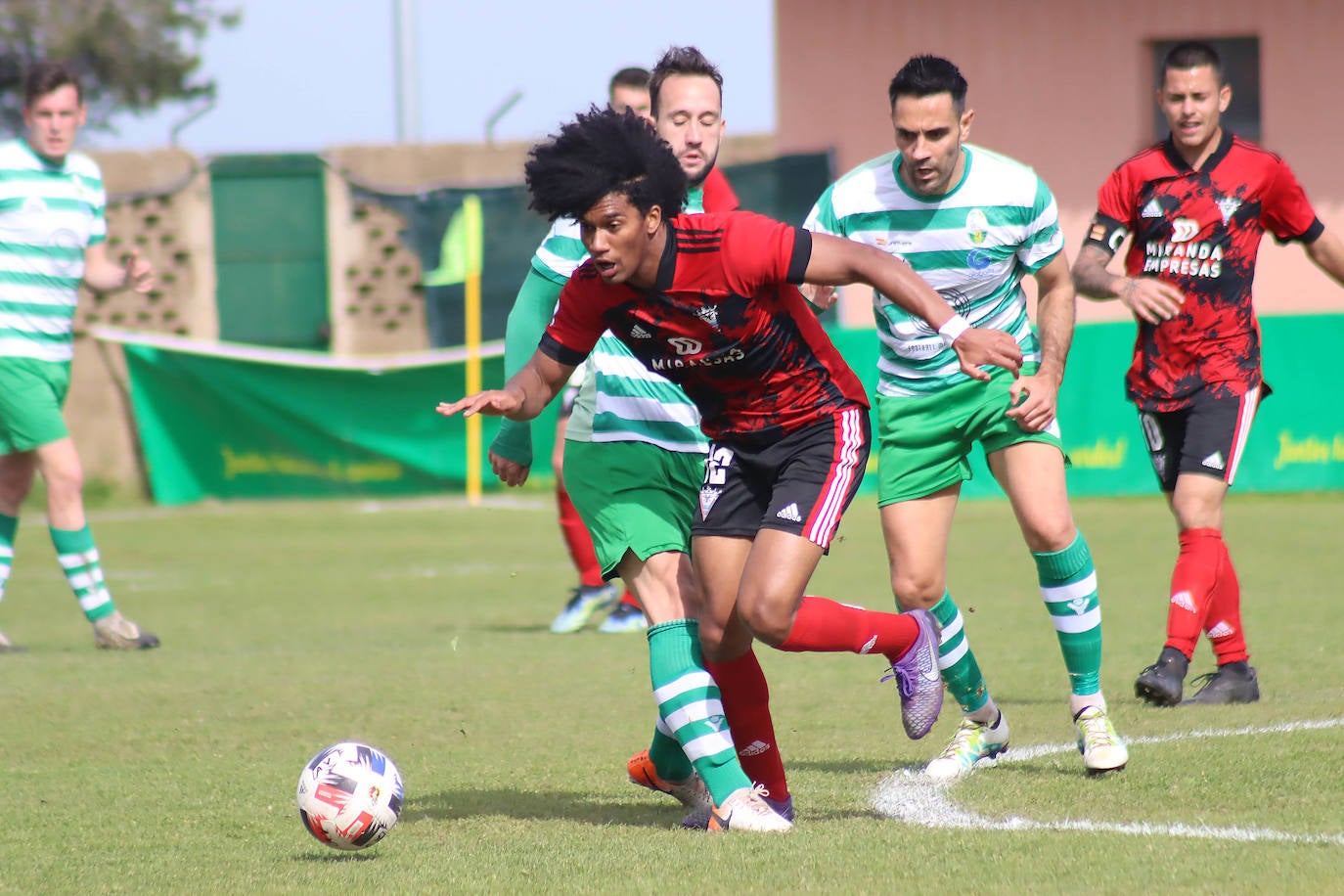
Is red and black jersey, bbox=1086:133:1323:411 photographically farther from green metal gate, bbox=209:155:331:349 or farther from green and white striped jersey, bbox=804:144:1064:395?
green metal gate, bbox=209:155:331:349

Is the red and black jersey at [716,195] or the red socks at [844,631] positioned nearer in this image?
the red socks at [844,631]

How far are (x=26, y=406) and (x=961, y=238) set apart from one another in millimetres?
4993

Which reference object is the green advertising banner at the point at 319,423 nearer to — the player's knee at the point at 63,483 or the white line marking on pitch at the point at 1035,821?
the player's knee at the point at 63,483

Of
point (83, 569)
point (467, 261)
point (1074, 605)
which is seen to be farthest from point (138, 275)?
point (467, 261)

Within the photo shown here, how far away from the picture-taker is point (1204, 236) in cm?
661

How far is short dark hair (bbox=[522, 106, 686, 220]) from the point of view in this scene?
4.27 m

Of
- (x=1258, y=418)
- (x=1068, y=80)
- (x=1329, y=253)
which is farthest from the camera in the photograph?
(x=1068, y=80)

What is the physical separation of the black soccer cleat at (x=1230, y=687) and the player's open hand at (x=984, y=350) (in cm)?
250

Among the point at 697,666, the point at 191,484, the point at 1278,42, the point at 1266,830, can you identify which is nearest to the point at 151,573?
the point at 191,484

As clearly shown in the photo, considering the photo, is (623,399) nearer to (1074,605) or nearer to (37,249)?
(1074,605)

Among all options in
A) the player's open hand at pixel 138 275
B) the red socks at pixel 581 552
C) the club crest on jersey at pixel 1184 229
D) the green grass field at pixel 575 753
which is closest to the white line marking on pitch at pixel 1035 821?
the green grass field at pixel 575 753

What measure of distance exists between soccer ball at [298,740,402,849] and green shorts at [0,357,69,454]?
4.42 meters

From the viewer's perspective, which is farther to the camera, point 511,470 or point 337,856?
point 511,470

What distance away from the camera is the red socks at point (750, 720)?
187 inches
